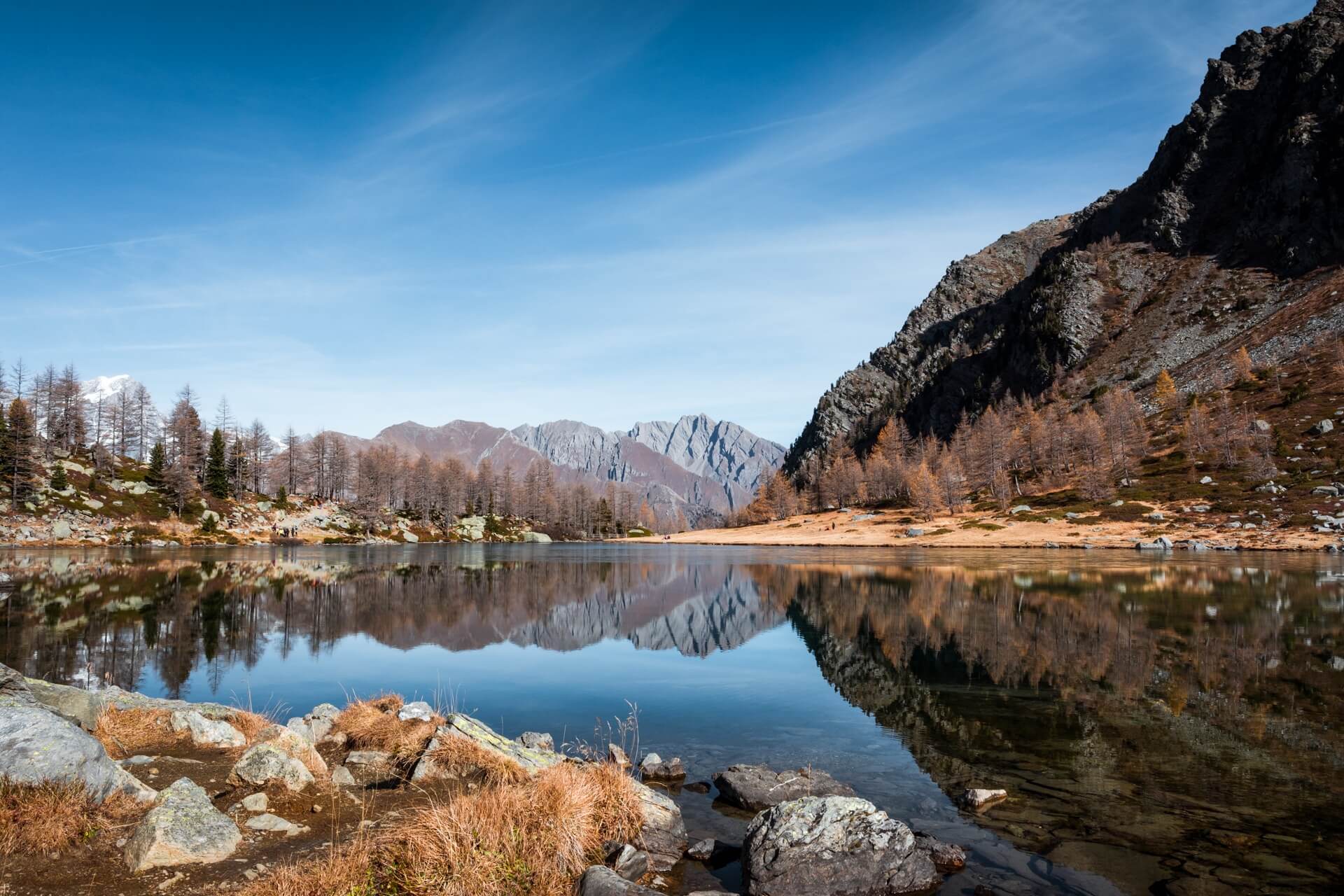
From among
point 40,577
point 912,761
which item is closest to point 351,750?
point 912,761

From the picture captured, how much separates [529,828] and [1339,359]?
175071mm

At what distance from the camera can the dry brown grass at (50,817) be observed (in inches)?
359

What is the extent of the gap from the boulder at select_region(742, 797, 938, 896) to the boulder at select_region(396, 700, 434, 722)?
934 centimetres

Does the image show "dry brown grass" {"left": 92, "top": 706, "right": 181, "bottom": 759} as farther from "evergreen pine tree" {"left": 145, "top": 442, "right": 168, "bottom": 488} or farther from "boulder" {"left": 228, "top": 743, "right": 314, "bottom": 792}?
"evergreen pine tree" {"left": 145, "top": 442, "right": 168, "bottom": 488}

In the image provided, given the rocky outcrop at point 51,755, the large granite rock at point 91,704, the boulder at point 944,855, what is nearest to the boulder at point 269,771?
the rocky outcrop at point 51,755

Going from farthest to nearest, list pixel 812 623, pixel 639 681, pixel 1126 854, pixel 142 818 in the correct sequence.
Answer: pixel 812 623 < pixel 639 681 < pixel 1126 854 < pixel 142 818

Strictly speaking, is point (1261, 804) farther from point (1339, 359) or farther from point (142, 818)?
point (1339, 359)

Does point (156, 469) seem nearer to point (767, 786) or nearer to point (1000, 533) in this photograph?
point (1000, 533)

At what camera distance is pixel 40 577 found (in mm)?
56094

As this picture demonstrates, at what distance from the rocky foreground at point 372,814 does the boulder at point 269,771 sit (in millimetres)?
30

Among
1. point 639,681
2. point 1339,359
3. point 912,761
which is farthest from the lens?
point 1339,359

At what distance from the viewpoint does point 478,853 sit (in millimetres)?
9328

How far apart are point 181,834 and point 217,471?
152312 millimetres

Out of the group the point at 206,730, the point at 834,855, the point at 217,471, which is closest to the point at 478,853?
the point at 834,855
